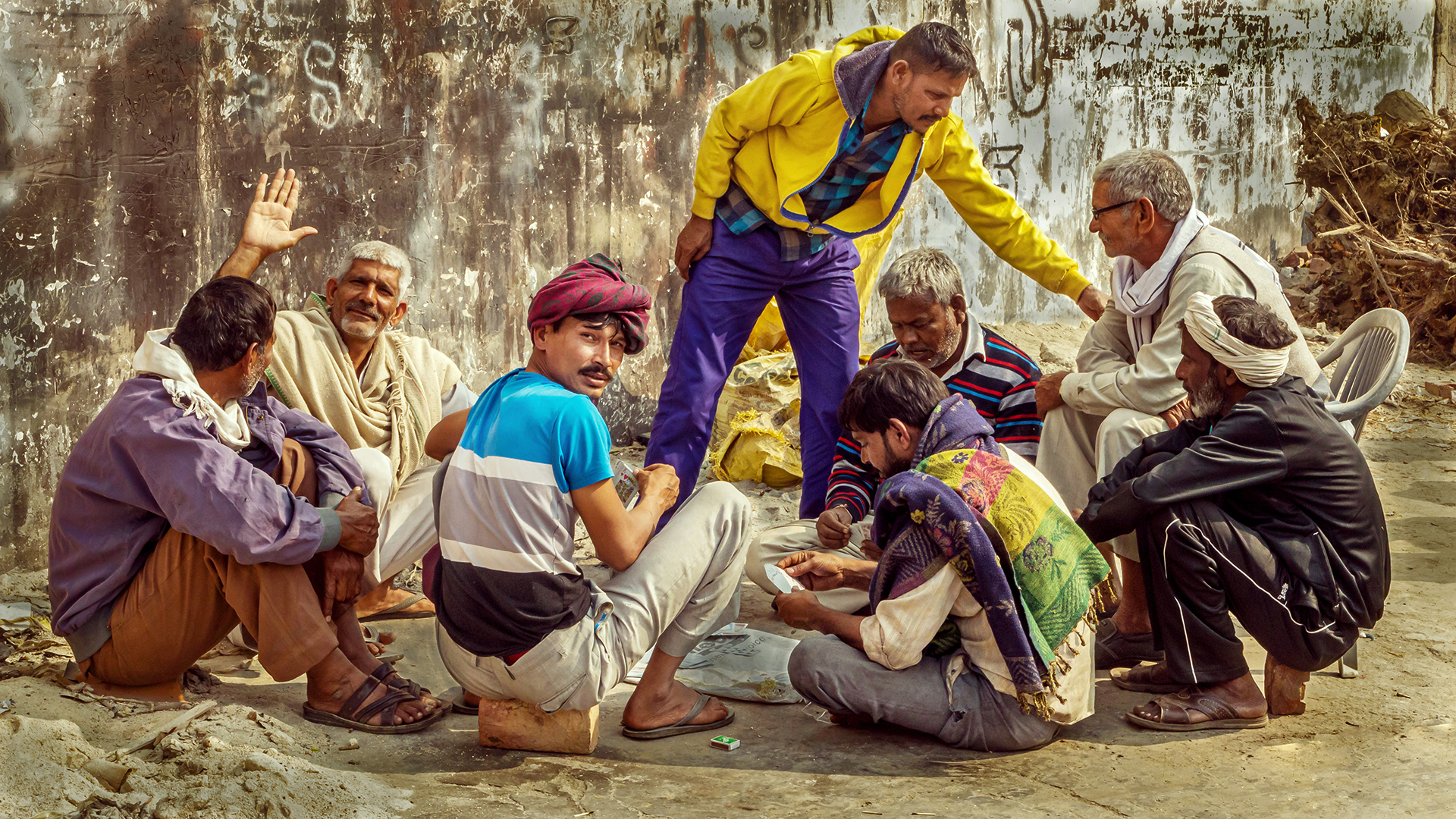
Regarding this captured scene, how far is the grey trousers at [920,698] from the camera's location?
3.09 metres

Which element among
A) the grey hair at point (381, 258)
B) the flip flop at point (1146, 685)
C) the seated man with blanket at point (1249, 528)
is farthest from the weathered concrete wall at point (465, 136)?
the seated man with blanket at point (1249, 528)

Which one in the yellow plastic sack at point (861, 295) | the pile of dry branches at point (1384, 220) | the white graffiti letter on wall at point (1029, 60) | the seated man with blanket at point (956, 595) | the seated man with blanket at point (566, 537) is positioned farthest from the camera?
the pile of dry branches at point (1384, 220)

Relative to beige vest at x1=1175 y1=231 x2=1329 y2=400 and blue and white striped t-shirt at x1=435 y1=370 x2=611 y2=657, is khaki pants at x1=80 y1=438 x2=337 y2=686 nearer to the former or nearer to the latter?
blue and white striped t-shirt at x1=435 y1=370 x2=611 y2=657

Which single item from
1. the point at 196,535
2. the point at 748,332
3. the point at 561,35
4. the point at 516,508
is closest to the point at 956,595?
the point at 516,508

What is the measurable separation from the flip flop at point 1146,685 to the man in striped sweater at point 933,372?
795mm

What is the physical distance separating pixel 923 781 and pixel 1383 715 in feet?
4.69

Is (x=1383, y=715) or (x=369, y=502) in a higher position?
(x=369, y=502)

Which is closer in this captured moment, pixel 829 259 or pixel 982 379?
pixel 982 379

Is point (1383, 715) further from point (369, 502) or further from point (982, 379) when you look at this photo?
point (369, 502)

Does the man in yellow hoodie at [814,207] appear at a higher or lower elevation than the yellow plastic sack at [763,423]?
higher

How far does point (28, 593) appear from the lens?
4383 mm

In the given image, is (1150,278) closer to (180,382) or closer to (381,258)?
(381,258)

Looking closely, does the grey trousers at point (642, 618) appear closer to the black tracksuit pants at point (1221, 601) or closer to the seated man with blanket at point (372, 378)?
the seated man with blanket at point (372, 378)

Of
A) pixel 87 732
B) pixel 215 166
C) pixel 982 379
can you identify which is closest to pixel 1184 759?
pixel 982 379
